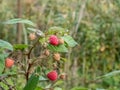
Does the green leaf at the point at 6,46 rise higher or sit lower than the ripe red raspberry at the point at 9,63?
higher

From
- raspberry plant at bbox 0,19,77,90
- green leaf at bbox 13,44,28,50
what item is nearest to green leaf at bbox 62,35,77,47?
raspberry plant at bbox 0,19,77,90

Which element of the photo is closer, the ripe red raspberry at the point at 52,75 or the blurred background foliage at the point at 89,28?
the ripe red raspberry at the point at 52,75

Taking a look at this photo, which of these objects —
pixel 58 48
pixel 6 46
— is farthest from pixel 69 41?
pixel 6 46

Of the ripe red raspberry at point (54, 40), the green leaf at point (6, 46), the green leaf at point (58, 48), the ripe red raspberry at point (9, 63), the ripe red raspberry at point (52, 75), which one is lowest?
the ripe red raspberry at point (52, 75)

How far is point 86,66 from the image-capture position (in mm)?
4266

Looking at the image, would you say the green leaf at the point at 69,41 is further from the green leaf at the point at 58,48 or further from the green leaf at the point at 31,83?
the green leaf at the point at 31,83

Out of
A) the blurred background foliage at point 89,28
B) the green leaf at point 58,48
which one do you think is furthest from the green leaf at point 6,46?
the blurred background foliage at point 89,28

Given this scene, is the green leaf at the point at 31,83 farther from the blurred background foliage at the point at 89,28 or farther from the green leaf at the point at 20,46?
the blurred background foliage at the point at 89,28

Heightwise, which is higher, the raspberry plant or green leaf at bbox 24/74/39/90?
the raspberry plant

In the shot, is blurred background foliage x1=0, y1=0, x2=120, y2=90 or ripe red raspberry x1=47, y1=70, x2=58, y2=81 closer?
ripe red raspberry x1=47, y1=70, x2=58, y2=81

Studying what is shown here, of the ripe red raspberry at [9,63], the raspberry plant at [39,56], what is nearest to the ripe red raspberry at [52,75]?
the raspberry plant at [39,56]

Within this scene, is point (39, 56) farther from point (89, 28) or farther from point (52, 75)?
point (89, 28)

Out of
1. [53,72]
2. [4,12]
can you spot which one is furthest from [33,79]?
[4,12]

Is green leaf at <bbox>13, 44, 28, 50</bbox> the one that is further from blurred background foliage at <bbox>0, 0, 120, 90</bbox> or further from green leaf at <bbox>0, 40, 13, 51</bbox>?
blurred background foliage at <bbox>0, 0, 120, 90</bbox>
